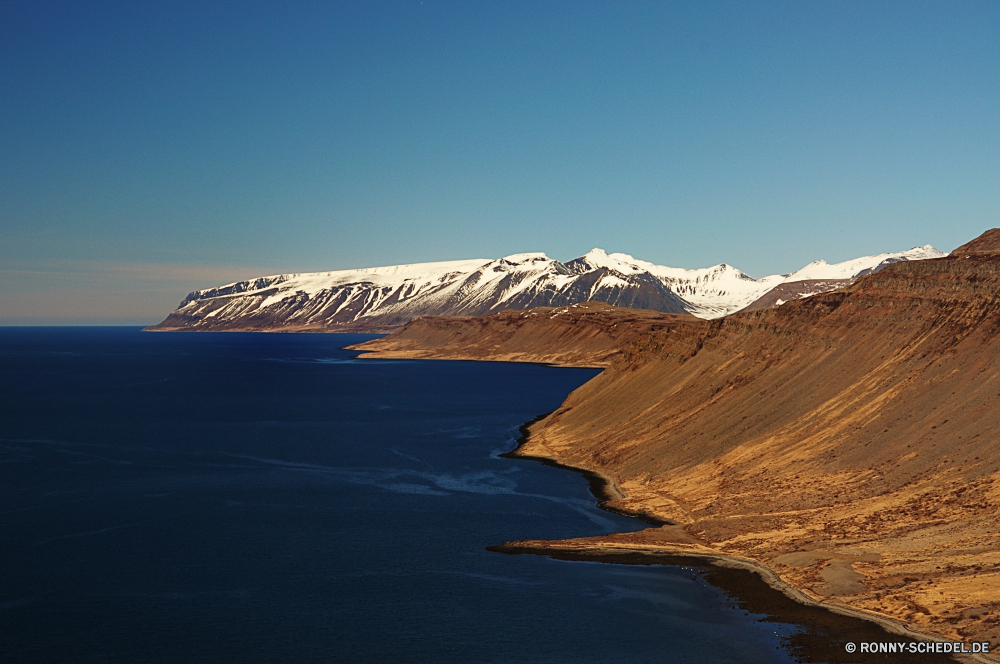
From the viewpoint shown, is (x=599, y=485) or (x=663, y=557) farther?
(x=599, y=485)

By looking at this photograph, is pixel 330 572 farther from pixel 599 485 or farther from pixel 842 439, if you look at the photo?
pixel 842 439

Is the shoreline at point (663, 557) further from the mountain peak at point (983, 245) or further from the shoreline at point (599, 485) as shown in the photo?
the mountain peak at point (983, 245)

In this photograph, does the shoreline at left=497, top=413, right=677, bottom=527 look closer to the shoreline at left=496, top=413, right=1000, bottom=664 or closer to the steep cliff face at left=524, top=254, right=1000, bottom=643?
the shoreline at left=496, top=413, right=1000, bottom=664

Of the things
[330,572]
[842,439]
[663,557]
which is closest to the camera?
[330,572]

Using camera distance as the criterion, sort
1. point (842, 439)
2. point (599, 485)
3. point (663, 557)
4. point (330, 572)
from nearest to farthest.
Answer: point (330, 572) → point (663, 557) → point (842, 439) → point (599, 485)

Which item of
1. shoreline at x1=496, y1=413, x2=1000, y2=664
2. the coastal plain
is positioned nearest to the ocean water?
shoreline at x1=496, y1=413, x2=1000, y2=664

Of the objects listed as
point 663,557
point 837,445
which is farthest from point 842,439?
point 663,557

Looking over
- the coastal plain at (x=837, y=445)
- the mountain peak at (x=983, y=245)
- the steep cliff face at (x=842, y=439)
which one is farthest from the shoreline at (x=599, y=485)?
the mountain peak at (x=983, y=245)

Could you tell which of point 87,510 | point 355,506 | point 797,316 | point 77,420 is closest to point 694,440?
point 797,316

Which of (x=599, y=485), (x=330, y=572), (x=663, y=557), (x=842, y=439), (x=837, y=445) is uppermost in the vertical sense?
(x=842, y=439)
